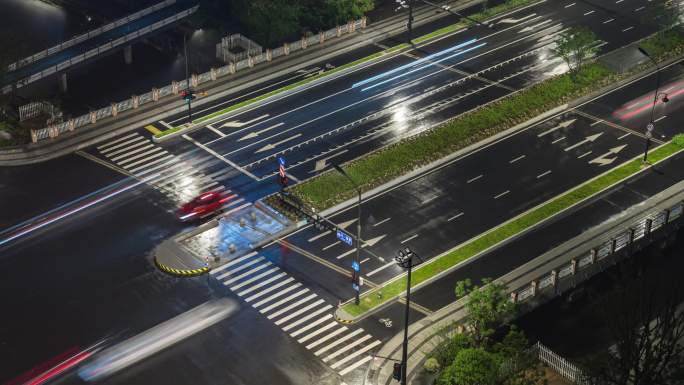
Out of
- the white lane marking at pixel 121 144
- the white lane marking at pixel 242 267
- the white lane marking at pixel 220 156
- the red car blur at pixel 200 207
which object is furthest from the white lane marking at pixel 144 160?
the white lane marking at pixel 242 267

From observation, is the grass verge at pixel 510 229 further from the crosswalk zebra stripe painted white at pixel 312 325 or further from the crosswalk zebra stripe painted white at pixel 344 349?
the crosswalk zebra stripe painted white at pixel 344 349

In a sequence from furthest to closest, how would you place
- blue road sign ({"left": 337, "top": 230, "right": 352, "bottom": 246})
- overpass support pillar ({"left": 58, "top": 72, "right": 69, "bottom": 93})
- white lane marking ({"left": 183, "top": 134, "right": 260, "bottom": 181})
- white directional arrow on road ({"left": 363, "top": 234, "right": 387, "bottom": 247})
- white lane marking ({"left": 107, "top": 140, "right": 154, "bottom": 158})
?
overpass support pillar ({"left": 58, "top": 72, "right": 69, "bottom": 93}) < white lane marking ({"left": 107, "top": 140, "right": 154, "bottom": 158}) < white lane marking ({"left": 183, "top": 134, "right": 260, "bottom": 181}) < white directional arrow on road ({"left": 363, "top": 234, "right": 387, "bottom": 247}) < blue road sign ({"left": 337, "top": 230, "right": 352, "bottom": 246})

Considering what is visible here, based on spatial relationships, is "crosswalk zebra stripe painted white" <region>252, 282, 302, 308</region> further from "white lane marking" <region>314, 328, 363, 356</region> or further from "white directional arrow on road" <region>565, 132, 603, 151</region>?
"white directional arrow on road" <region>565, 132, 603, 151</region>

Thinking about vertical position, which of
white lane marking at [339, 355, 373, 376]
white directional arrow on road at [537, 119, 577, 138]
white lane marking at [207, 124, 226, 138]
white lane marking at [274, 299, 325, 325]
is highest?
white directional arrow on road at [537, 119, 577, 138]

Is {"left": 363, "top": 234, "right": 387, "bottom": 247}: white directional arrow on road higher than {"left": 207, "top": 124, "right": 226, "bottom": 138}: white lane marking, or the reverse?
{"left": 207, "top": 124, "right": 226, "bottom": 138}: white lane marking

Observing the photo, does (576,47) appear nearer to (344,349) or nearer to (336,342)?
(336,342)

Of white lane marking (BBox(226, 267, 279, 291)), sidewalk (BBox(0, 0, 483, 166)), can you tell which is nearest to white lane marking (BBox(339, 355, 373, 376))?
white lane marking (BBox(226, 267, 279, 291))

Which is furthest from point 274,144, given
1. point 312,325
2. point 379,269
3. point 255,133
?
point 312,325
